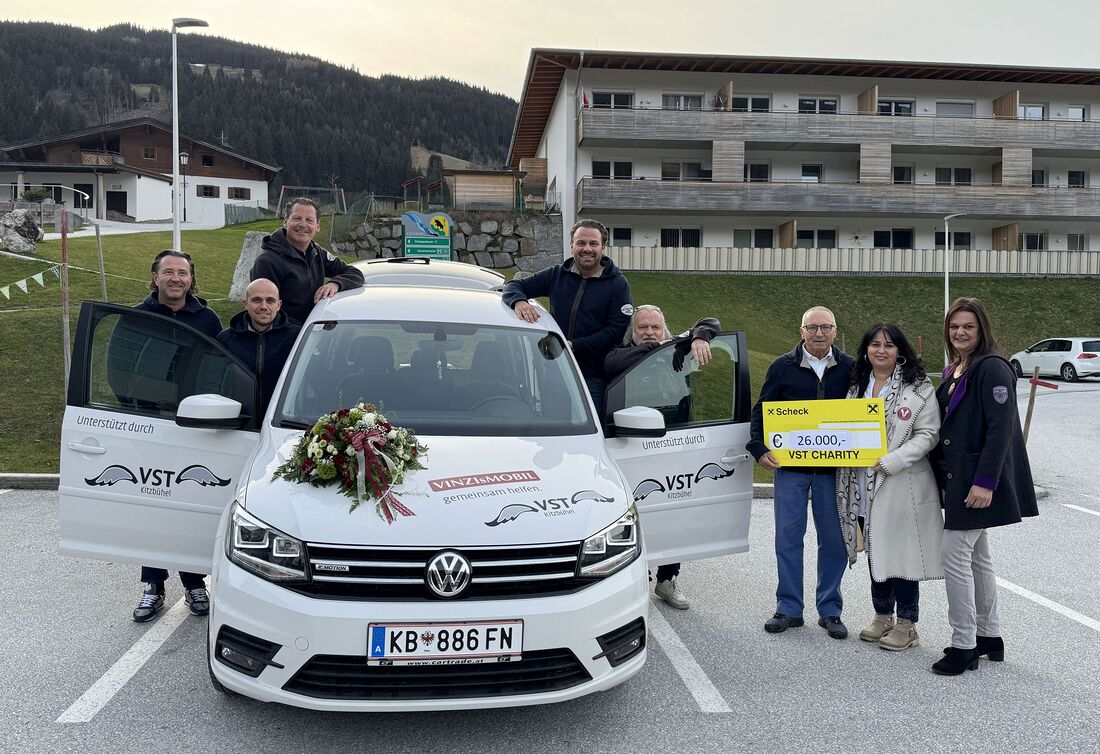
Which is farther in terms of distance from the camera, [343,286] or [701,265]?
[701,265]

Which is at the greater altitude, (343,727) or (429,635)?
(429,635)

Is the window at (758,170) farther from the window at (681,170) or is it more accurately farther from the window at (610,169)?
the window at (610,169)

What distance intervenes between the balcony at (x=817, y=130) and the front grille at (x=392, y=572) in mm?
33351

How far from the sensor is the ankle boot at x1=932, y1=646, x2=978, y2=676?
14.2 feet

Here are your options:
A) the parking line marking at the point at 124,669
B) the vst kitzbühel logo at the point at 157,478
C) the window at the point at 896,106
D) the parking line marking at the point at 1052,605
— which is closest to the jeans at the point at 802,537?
the parking line marking at the point at 1052,605

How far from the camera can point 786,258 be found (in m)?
36.7

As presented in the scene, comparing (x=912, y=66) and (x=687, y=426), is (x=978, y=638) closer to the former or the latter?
(x=687, y=426)

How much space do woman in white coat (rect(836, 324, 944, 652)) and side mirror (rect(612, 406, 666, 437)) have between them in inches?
48.3

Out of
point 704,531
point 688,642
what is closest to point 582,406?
point 704,531

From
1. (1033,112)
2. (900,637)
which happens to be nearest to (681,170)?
(1033,112)

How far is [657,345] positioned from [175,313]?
115 inches

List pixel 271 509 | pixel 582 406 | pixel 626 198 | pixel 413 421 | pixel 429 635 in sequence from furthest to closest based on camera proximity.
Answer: pixel 626 198 < pixel 582 406 < pixel 413 421 < pixel 271 509 < pixel 429 635

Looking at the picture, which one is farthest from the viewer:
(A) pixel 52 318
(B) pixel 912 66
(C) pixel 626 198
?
(B) pixel 912 66

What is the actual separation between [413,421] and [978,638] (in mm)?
3147
